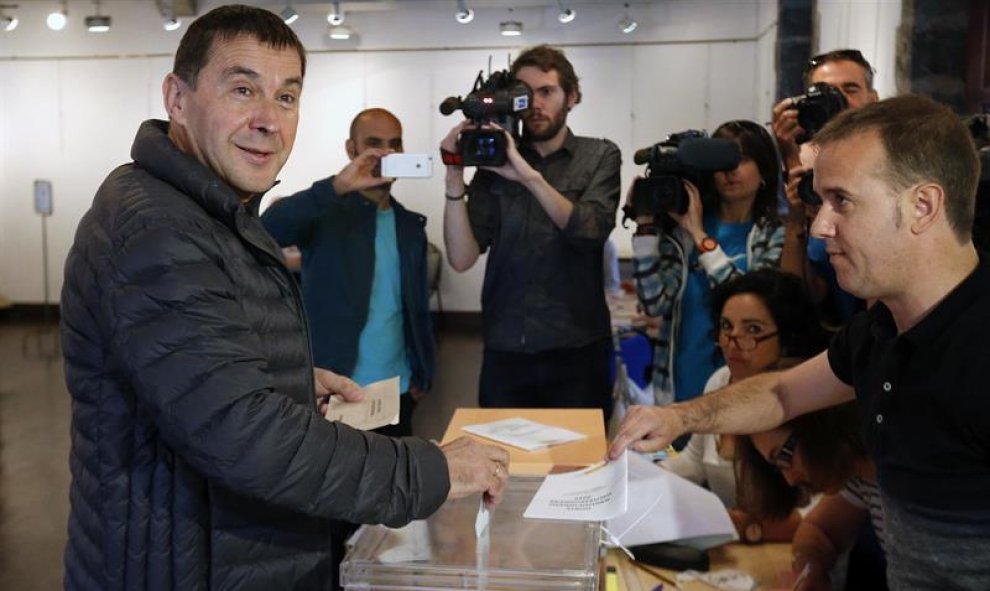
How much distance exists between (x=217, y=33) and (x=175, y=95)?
0.11m

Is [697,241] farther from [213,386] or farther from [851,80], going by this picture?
[213,386]

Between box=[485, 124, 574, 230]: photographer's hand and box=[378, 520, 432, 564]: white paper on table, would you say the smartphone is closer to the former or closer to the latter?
box=[485, 124, 574, 230]: photographer's hand

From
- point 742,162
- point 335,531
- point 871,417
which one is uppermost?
point 742,162

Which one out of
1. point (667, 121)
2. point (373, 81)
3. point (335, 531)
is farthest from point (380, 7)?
point (335, 531)

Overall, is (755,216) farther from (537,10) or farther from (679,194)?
(537,10)

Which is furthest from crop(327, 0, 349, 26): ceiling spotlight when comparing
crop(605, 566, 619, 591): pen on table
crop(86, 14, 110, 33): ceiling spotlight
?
crop(605, 566, 619, 591): pen on table

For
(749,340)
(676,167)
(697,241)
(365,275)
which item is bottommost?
(749,340)

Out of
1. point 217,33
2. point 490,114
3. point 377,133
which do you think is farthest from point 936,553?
point 377,133

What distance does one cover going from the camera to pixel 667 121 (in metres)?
8.09

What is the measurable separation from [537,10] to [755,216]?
5.91m

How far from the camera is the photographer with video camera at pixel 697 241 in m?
2.68

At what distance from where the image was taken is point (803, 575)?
5.25 feet

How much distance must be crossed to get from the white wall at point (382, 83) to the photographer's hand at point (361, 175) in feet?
17.3

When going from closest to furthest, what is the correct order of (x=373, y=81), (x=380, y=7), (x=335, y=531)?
1. (x=335, y=531)
2. (x=380, y=7)
3. (x=373, y=81)
